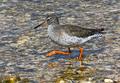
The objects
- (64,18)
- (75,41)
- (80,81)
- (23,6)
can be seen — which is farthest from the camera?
(23,6)

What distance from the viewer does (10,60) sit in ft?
49.7

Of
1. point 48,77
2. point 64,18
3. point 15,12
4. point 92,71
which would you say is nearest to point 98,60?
point 92,71

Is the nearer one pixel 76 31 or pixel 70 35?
pixel 70 35

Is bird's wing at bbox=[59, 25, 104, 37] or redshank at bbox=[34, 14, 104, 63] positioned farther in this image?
bird's wing at bbox=[59, 25, 104, 37]

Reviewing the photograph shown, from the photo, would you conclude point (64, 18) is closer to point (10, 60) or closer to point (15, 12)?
point (15, 12)

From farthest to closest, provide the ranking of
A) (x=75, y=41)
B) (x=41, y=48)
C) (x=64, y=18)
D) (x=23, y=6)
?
(x=23, y=6), (x=64, y=18), (x=41, y=48), (x=75, y=41)

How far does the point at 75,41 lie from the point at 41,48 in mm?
2159

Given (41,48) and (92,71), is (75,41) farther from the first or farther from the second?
(41,48)

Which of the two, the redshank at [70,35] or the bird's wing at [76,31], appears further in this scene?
the bird's wing at [76,31]

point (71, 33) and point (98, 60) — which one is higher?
point (71, 33)

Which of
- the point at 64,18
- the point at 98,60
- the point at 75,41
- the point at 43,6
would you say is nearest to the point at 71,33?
the point at 75,41

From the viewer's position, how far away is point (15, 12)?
20453mm

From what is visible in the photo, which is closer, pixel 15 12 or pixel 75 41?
pixel 75 41

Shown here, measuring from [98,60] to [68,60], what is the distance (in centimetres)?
97
